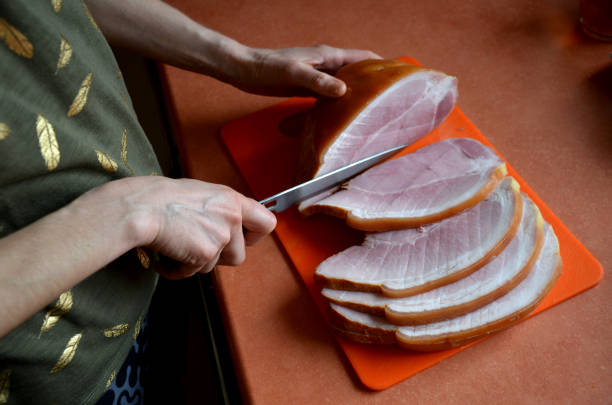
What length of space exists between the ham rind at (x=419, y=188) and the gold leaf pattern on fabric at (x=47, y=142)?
0.75m

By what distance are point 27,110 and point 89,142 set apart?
0.45ft

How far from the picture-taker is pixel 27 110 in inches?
32.1

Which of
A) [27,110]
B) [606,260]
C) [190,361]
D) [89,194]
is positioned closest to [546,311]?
[606,260]

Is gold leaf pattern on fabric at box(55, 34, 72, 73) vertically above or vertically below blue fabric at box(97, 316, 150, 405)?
above

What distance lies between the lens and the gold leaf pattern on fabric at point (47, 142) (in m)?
0.83

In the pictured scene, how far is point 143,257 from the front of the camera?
1.14 meters

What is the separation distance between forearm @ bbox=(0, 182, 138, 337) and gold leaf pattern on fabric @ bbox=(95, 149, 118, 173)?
13 centimetres

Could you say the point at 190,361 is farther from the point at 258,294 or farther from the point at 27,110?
the point at 27,110

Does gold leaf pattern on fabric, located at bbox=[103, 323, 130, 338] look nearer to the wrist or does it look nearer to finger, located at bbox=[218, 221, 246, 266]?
finger, located at bbox=[218, 221, 246, 266]

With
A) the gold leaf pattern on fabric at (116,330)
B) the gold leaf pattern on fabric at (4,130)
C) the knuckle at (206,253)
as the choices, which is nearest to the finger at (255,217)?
the knuckle at (206,253)

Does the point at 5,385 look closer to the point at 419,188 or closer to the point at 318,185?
the point at 318,185

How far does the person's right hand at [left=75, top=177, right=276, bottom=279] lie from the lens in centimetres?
89

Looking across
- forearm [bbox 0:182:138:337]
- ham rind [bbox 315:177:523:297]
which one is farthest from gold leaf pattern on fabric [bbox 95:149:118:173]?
ham rind [bbox 315:177:523:297]

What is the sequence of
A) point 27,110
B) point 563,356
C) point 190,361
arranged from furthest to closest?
point 190,361 → point 563,356 → point 27,110
